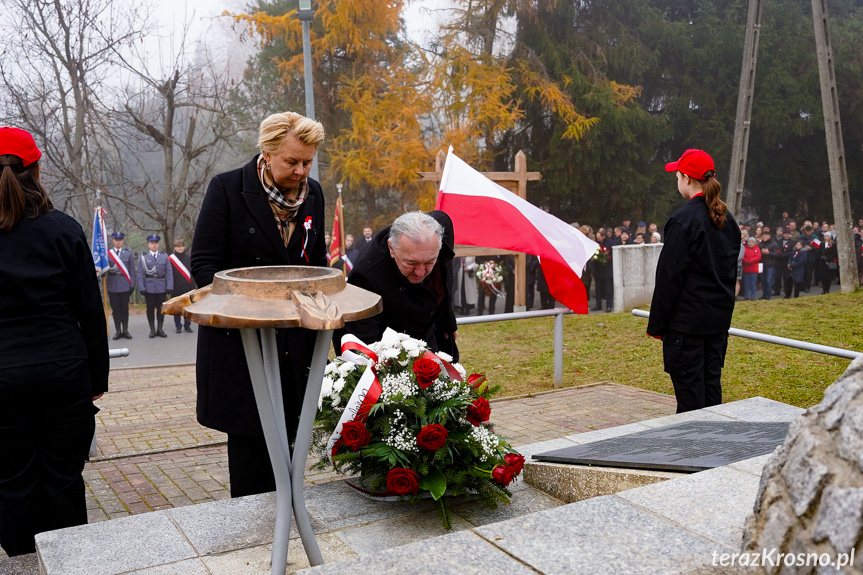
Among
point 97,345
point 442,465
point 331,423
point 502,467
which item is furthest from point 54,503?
point 502,467

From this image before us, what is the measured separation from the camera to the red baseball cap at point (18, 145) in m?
3.29

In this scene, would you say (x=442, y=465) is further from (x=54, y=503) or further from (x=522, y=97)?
(x=522, y=97)

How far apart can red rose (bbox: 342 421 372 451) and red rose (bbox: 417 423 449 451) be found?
0.23 metres

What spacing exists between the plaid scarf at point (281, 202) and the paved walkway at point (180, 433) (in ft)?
5.99

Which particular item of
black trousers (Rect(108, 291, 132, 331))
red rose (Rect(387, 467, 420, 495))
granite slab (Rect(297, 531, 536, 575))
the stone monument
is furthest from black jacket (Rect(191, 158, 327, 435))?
black trousers (Rect(108, 291, 132, 331))

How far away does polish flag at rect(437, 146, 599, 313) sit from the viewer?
702cm

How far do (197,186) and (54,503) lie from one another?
18506 mm

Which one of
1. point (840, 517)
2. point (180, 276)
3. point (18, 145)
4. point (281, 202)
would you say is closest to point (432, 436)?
point (281, 202)

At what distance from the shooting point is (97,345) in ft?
11.8

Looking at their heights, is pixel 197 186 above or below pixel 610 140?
below

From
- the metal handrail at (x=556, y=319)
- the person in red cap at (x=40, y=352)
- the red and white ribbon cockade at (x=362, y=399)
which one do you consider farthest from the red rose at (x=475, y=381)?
the metal handrail at (x=556, y=319)

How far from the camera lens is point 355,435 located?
332 cm

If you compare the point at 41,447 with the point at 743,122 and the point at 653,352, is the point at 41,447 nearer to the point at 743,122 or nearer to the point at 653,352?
the point at 653,352

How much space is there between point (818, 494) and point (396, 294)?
2.55 metres
